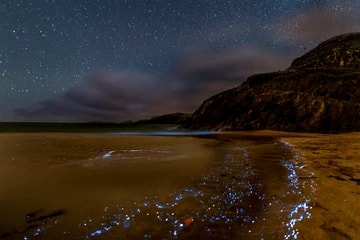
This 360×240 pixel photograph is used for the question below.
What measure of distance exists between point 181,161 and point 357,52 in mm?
38765

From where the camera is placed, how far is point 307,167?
643 cm

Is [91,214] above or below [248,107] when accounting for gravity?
below

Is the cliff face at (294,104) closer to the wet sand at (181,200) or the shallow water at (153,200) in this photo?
the wet sand at (181,200)

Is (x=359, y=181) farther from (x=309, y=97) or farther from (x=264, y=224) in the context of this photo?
(x=309, y=97)

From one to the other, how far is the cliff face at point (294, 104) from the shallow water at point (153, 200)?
15.2m

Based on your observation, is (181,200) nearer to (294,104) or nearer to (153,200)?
(153,200)

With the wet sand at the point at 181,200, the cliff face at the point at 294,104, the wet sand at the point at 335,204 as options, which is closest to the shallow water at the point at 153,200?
the wet sand at the point at 181,200

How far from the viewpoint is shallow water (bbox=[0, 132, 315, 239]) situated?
9.91ft

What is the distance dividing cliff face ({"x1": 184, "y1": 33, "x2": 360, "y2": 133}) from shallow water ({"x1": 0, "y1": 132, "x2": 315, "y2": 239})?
1517 cm

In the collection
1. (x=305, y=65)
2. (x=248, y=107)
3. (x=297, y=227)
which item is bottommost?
(x=297, y=227)

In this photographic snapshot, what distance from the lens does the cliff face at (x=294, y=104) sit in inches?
787

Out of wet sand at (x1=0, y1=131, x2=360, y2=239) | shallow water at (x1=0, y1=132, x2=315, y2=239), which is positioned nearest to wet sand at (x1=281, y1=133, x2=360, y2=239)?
wet sand at (x1=0, y1=131, x2=360, y2=239)

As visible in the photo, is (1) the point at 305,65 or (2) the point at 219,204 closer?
(2) the point at 219,204

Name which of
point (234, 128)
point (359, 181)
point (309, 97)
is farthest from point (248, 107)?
point (359, 181)
